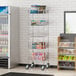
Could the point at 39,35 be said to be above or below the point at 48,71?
above

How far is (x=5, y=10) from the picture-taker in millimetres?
7555

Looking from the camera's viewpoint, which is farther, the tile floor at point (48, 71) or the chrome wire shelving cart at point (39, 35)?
the chrome wire shelving cart at point (39, 35)

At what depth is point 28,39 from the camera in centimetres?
792

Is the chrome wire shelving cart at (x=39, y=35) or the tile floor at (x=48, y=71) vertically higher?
the chrome wire shelving cart at (x=39, y=35)

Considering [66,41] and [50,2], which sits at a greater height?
[50,2]

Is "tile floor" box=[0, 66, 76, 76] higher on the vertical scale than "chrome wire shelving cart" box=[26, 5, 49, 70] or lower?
lower

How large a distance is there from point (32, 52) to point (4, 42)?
3.29 feet

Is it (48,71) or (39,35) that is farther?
(39,35)

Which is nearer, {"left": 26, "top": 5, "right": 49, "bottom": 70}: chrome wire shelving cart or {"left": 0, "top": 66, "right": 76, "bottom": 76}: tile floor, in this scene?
{"left": 0, "top": 66, "right": 76, "bottom": 76}: tile floor

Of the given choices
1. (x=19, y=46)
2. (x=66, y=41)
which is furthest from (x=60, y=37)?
(x=19, y=46)

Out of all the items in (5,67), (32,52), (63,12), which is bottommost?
(5,67)

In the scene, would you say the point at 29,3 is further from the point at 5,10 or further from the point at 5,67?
the point at 5,67

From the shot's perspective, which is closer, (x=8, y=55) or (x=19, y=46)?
(x=8, y=55)

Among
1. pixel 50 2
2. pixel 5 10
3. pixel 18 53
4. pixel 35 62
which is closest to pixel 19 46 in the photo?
pixel 18 53
